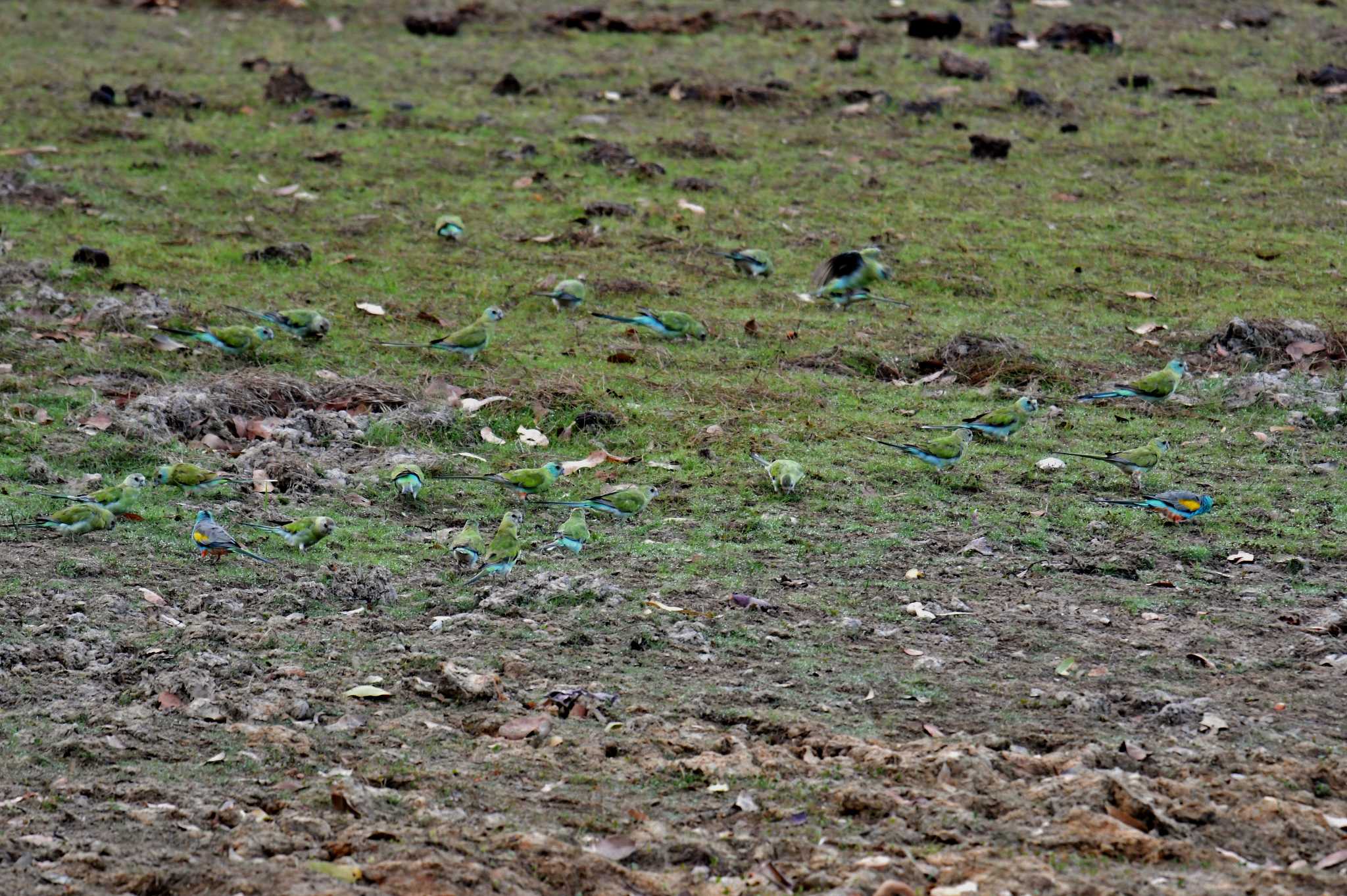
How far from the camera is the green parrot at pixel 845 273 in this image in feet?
33.7

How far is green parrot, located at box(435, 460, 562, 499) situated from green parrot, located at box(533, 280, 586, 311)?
2922 mm

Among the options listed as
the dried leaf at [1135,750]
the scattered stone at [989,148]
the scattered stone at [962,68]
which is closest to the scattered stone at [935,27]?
the scattered stone at [962,68]

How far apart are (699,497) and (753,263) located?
3851mm

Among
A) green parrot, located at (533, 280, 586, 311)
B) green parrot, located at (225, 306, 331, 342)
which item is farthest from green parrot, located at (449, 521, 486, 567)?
green parrot, located at (533, 280, 586, 311)

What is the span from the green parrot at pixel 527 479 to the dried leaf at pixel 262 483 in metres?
0.94

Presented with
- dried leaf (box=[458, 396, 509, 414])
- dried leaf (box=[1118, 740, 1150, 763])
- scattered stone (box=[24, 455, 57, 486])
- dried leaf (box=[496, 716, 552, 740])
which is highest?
dried leaf (box=[1118, 740, 1150, 763])

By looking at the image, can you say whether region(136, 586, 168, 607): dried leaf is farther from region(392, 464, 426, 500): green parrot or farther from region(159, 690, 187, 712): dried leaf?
region(392, 464, 426, 500): green parrot

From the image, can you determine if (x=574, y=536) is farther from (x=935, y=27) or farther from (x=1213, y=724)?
(x=935, y=27)

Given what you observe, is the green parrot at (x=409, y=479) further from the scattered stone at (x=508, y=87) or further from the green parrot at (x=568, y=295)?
the scattered stone at (x=508, y=87)

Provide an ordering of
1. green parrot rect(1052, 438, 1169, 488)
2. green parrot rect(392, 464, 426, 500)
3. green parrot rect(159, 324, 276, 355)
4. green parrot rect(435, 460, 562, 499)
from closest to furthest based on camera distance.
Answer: green parrot rect(392, 464, 426, 500), green parrot rect(435, 460, 562, 499), green parrot rect(1052, 438, 1169, 488), green parrot rect(159, 324, 276, 355)

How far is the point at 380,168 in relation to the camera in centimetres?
1305

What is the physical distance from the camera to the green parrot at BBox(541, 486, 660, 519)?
22.5 feet

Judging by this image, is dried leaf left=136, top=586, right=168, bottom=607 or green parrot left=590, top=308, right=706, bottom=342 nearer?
dried leaf left=136, top=586, right=168, bottom=607

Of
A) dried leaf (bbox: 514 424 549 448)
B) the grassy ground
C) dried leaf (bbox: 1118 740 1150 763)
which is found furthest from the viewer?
dried leaf (bbox: 514 424 549 448)
